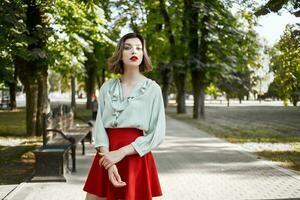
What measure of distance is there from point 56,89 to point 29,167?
114 meters

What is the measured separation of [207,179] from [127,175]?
5.81 meters

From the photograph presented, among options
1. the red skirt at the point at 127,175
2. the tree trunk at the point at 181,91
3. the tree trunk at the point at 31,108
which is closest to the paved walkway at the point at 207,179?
the red skirt at the point at 127,175

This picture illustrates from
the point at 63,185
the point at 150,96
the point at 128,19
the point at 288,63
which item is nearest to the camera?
the point at 150,96

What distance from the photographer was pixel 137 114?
3191mm

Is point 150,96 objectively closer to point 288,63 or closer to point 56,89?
point 288,63

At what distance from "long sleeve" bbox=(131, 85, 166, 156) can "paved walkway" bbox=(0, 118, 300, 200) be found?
4181mm

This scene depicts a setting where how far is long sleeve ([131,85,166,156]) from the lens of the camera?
3.16m

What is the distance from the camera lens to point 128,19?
1273 inches

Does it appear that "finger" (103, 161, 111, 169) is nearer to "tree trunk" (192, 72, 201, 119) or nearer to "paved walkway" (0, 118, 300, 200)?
"paved walkway" (0, 118, 300, 200)

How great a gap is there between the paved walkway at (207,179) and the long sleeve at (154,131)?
4181 millimetres

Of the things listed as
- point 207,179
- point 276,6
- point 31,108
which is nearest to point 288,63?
point 276,6

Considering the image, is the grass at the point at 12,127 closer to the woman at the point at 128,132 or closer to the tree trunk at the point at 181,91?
the tree trunk at the point at 181,91

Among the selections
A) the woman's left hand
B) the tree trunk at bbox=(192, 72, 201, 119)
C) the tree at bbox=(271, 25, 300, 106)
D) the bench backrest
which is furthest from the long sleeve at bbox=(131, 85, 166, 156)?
the tree trunk at bbox=(192, 72, 201, 119)

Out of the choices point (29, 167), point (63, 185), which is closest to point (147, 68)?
point (63, 185)
